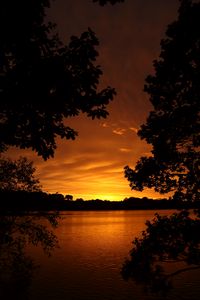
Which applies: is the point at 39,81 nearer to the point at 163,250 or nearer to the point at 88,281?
the point at 163,250

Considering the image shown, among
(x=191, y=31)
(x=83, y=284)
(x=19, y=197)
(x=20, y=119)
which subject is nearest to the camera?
(x=20, y=119)

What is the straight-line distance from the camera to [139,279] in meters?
15.2

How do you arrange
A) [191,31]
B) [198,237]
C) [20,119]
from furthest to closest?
[191,31]
[198,237]
[20,119]

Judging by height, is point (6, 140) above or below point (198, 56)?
below

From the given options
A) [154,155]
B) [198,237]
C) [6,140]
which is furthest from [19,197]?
[6,140]

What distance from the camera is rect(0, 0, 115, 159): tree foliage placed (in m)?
7.84

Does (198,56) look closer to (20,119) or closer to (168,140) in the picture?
(168,140)

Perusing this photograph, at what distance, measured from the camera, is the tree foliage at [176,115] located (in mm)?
16891

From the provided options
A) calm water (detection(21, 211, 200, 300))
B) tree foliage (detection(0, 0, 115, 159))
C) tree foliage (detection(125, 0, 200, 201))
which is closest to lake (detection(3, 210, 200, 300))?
calm water (detection(21, 211, 200, 300))

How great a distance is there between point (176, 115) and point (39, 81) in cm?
1032

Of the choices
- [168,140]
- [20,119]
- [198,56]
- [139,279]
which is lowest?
[139,279]

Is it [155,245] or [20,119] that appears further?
[155,245]

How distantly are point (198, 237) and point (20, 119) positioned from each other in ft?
31.2

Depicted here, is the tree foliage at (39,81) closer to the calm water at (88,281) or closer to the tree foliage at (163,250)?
the tree foliage at (163,250)
